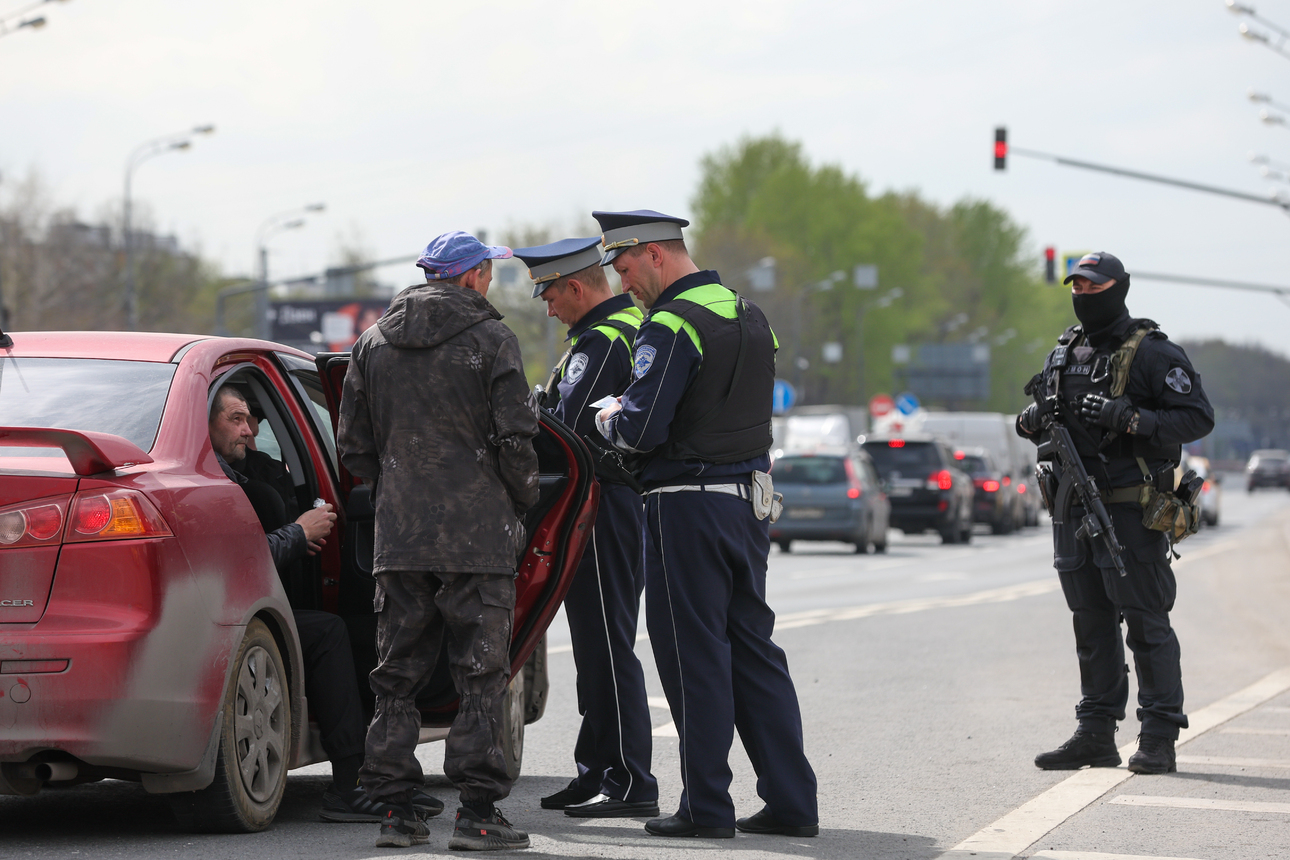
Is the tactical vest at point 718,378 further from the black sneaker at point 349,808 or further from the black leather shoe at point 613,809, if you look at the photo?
the black sneaker at point 349,808

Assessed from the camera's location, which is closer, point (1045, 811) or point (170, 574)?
point (170, 574)

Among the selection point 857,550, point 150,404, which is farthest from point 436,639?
point 857,550

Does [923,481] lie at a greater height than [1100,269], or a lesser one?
lesser

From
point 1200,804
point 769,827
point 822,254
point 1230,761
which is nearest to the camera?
point 769,827

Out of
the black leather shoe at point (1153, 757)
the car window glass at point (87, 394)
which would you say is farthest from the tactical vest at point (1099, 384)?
the car window glass at point (87, 394)

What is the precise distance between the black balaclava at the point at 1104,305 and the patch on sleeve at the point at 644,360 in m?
2.25

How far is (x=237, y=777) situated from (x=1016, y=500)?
119ft

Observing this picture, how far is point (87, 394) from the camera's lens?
5520mm

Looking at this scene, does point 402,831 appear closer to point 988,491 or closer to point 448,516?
point 448,516

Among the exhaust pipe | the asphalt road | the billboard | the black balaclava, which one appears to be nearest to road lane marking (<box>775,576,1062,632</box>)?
the asphalt road

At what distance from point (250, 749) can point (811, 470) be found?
22.0 metres

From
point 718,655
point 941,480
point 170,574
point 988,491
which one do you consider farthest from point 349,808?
point 988,491

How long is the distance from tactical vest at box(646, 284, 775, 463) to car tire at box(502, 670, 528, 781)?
4.59 ft

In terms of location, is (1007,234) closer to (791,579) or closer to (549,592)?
(791,579)
